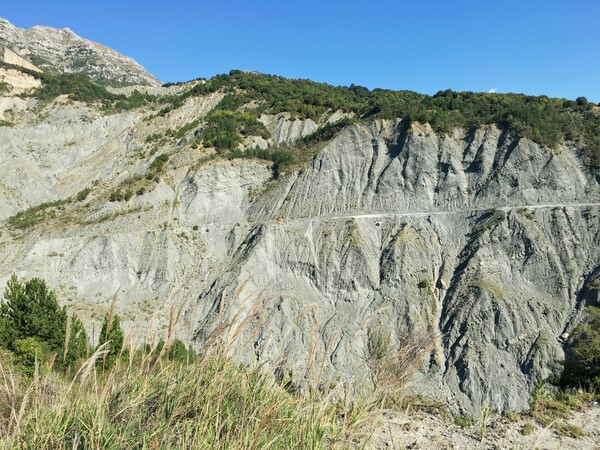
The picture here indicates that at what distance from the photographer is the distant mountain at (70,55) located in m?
125

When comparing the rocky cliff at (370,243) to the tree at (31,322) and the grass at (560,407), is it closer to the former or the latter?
the tree at (31,322)

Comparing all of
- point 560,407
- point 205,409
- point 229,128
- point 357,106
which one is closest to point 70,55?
point 229,128

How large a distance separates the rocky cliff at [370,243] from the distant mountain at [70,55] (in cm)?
9553

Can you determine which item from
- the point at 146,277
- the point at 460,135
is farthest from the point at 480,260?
the point at 146,277

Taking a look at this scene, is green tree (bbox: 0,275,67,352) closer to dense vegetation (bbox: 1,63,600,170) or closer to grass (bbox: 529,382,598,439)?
grass (bbox: 529,382,598,439)

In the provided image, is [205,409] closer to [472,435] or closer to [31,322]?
[472,435]

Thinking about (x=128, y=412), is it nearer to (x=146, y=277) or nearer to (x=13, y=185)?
(x=146, y=277)

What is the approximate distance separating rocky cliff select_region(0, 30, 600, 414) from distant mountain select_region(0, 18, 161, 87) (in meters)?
95.5

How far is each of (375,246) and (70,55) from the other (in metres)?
160

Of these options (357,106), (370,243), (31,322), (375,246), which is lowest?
(31,322)

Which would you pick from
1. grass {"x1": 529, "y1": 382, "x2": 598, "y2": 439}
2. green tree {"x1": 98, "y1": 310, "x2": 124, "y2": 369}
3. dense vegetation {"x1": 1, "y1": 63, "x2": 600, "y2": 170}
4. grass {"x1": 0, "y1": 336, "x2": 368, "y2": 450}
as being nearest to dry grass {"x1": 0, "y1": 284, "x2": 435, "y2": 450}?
grass {"x1": 0, "y1": 336, "x2": 368, "y2": 450}

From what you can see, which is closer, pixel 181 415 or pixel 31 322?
pixel 181 415

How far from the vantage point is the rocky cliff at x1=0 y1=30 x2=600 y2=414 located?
27000 millimetres

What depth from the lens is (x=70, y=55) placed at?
469ft
